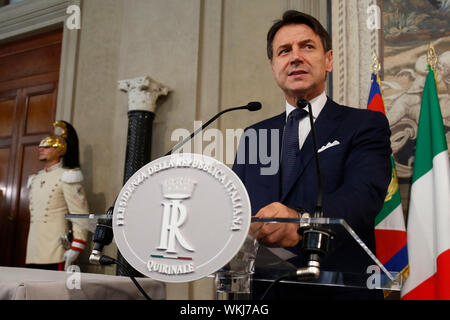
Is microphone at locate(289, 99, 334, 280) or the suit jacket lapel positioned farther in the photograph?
the suit jacket lapel

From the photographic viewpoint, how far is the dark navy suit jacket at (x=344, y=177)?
1.09 meters

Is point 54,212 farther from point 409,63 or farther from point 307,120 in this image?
point 409,63

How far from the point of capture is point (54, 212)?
11.0ft

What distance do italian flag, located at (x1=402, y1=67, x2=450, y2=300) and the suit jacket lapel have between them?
3.41ft

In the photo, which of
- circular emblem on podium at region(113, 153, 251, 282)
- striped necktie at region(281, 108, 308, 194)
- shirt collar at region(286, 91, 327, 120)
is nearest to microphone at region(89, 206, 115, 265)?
circular emblem on podium at region(113, 153, 251, 282)

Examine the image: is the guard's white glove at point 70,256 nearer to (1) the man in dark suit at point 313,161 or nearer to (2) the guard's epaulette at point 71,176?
(2) the guard's epaulette at point 71,176

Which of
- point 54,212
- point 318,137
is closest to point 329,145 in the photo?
point 318,137

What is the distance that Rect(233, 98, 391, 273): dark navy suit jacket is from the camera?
109 cm

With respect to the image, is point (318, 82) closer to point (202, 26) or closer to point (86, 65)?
point (202, 26)

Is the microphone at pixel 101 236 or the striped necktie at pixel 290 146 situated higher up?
the striped necktie at pixel 290 146

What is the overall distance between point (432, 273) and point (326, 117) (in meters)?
1.21

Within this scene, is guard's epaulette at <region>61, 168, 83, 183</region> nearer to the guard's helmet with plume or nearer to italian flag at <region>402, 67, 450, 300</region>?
the guard's helmet with plume

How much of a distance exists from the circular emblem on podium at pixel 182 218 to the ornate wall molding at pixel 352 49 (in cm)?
216

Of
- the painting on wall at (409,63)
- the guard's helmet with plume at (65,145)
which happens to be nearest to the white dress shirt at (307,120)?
the painting on wall at (409,63)
